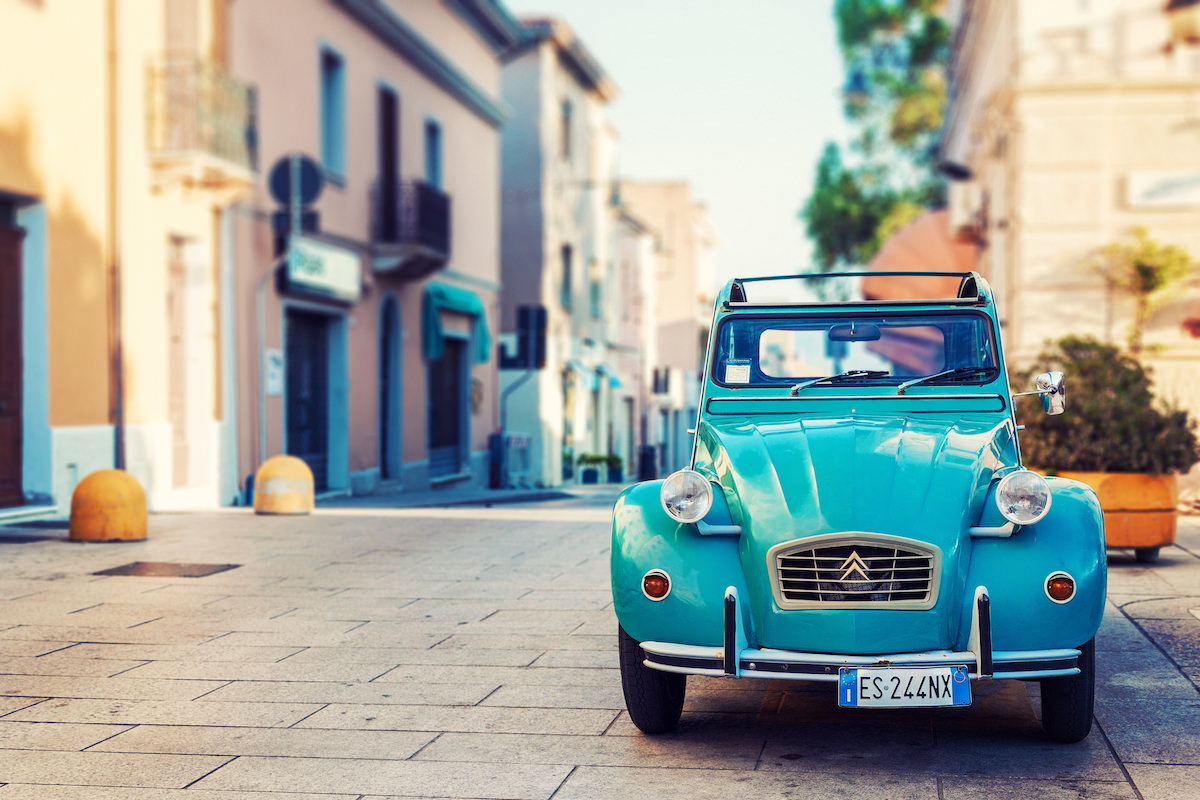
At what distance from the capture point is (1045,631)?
4738 millimetres

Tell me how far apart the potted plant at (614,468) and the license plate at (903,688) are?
92.2 feet

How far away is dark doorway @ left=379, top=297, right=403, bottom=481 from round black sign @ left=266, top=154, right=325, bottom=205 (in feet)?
16.5

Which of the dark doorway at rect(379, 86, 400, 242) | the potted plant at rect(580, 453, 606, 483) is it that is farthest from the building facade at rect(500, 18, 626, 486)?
the dark doorway at rect(379, 86, 400, 242)

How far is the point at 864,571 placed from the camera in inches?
187

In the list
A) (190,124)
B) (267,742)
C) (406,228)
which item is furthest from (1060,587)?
(406,228)

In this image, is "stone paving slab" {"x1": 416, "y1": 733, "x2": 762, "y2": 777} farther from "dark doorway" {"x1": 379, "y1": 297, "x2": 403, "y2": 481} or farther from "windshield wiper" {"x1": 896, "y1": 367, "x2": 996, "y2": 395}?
"dark doorway" {"x1": 379, "y1": 297, "x2": 403, "y2": 481}

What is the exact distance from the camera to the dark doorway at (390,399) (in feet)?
74.8

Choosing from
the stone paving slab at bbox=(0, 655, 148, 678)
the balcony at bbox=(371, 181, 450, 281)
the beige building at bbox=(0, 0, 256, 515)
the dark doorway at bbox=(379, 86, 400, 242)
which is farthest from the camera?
the dark doorway at bbox=(379, 86, 400, 242)

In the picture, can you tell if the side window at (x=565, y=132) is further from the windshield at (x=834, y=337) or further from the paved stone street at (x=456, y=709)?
the windshield at (x=834, y=337)

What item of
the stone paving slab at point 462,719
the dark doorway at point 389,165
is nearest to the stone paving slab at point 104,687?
the stone paving slab at point 462,719

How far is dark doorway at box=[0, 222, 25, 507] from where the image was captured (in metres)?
13.1

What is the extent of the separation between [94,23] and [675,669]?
480 inches

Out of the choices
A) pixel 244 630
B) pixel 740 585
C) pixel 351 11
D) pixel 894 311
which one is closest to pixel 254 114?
pixel 351 11

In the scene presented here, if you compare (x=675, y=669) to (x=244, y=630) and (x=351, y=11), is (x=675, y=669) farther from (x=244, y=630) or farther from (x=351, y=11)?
(x=351, y=11)
